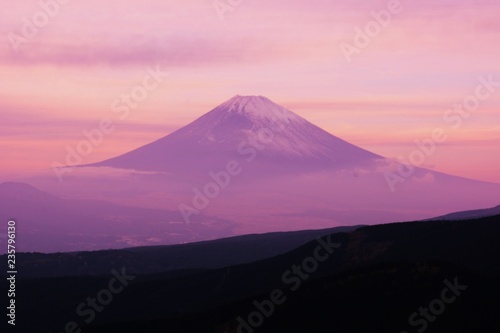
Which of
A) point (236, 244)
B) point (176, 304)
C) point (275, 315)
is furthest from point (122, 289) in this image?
point (236, 244)

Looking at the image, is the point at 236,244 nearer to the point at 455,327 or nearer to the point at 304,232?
the point at 304,232

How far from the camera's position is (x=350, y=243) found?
3625 inches

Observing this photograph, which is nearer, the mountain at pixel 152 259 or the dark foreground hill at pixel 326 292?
the dark foreground hill at pixel 326 292

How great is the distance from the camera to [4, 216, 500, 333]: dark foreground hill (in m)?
54.2

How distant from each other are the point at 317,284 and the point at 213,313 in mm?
7461

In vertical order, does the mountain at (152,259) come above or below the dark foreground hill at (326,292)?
above

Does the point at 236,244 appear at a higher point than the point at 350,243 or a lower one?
higher

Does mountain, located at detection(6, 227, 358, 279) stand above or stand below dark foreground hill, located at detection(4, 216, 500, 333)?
above

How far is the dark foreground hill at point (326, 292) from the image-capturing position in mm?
54188

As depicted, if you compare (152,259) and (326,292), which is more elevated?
(152,259)

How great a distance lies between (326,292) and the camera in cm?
6103

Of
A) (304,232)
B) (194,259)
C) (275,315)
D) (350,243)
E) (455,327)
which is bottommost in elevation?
(455,327)

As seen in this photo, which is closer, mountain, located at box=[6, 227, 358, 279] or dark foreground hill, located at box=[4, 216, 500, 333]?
dark foreground hill, located at box=[4, 216, 500, 333]

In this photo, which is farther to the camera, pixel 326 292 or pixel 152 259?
pixel 152 259
